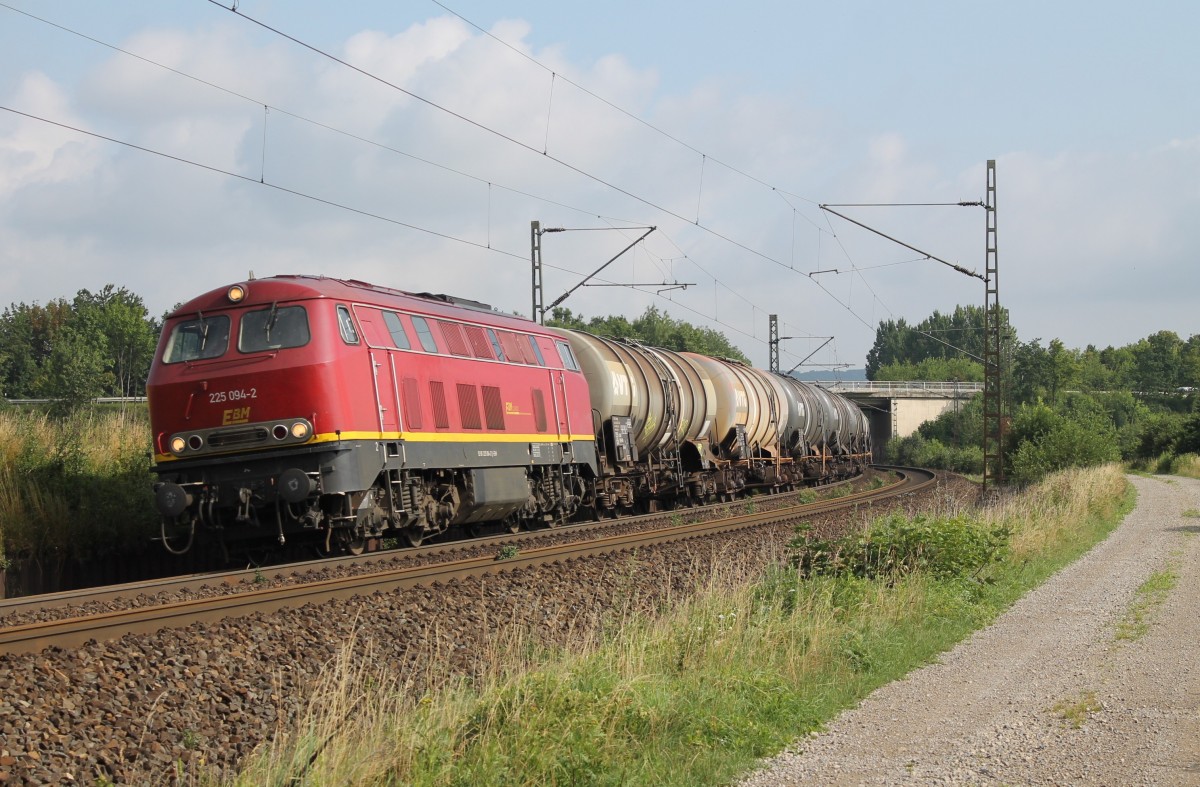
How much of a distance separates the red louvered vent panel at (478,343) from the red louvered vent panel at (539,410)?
4.87 ft

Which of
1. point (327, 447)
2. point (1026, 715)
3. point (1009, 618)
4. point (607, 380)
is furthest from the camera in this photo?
point (607, 380)

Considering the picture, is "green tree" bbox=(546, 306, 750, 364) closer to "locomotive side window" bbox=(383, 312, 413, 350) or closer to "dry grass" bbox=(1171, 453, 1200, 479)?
"dry grass" bbox=(1171, 453, 1200, 479)

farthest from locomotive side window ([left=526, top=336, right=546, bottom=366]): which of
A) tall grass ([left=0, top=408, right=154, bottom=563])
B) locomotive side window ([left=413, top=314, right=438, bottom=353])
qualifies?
tall grass ([left=0, top=408, right=154, bottom=563])

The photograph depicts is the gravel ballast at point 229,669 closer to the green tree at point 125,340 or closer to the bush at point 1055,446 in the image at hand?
the bush at point 1055,446

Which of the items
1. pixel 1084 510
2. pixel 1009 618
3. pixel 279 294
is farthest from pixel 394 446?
pixel 1084 510

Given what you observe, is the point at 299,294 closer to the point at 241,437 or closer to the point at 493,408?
the point at 241,437

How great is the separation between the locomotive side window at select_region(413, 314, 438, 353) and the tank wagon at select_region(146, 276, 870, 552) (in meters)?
0.03

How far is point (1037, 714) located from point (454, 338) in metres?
11.1

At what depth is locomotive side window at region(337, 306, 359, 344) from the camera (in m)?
14.4

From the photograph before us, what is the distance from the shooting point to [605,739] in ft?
23.1

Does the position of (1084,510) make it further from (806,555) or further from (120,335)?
(120,335)

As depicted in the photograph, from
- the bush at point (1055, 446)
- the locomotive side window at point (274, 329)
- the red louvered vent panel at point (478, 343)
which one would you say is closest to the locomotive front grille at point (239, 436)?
the locomotive side window at point (274, 329)

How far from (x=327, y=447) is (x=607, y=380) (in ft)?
33.0

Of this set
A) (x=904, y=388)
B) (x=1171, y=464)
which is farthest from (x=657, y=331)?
(x=1171, y=464)
